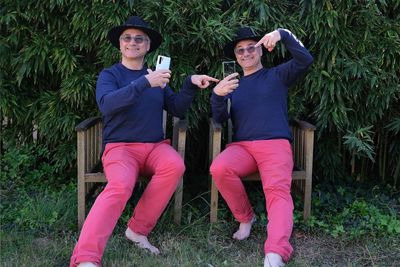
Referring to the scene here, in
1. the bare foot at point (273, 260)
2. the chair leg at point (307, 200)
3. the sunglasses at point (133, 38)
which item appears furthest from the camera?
the chair leg at point (307, 200)

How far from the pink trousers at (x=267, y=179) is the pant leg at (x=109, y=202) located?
0.57 meters

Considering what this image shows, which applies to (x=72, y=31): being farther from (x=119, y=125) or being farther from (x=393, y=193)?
(x=393, y=193)

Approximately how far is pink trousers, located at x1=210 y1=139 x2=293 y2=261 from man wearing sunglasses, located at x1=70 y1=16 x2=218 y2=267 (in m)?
0.32

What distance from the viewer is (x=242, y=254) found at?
3.23 meters

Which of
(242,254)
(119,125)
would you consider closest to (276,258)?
(242,254)

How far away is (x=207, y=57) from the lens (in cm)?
383

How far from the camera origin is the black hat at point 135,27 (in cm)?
335

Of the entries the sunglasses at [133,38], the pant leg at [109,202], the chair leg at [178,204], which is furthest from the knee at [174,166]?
the sunglasses at [133,38]

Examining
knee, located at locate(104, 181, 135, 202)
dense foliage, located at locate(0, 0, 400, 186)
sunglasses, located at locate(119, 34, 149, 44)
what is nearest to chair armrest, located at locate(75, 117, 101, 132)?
dense foliage, located at locate(0, 0, 400, 186)

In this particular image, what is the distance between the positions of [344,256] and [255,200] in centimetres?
97

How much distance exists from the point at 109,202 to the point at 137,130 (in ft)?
1.96

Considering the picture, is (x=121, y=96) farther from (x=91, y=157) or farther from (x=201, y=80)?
(x=91, y=157)

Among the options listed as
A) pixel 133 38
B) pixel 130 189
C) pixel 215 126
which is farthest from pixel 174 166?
pixel 133 38

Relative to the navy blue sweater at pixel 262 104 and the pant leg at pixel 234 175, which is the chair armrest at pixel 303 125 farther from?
the pant leg at pixel 234 175
